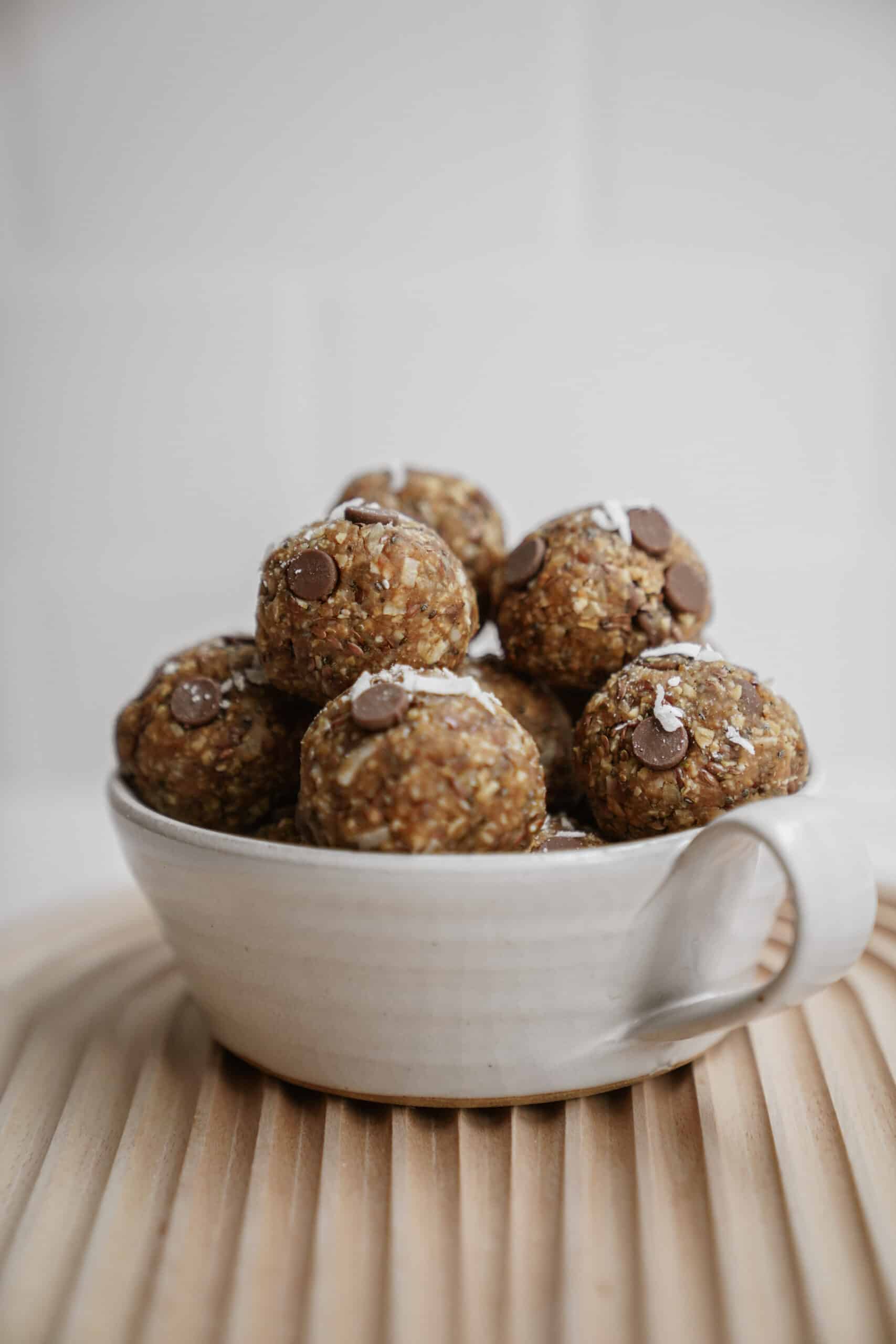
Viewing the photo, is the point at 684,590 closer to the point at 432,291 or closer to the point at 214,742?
the point at 214,742

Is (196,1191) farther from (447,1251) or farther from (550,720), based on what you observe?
(550,720)

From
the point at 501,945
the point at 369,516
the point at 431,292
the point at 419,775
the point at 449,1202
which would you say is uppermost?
the point at 431,292

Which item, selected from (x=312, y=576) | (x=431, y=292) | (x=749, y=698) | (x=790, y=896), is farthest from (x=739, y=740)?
(x=431, y=292)

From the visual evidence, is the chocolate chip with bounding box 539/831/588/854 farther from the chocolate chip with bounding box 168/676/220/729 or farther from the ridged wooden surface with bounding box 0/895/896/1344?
the chocolate chip with bounding box 168/676/220/729

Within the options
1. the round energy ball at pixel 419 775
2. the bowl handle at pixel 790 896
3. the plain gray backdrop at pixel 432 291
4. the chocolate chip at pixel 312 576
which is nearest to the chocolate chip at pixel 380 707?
the round energy ball at pixel 419 775

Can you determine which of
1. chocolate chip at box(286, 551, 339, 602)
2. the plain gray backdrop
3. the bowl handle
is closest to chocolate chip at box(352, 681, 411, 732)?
chocolate chip at box(286, 551, 339, 602)

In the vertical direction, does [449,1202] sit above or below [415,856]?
below

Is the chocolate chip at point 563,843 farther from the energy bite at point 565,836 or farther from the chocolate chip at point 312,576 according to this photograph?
the chocolate chip at point 312,576
